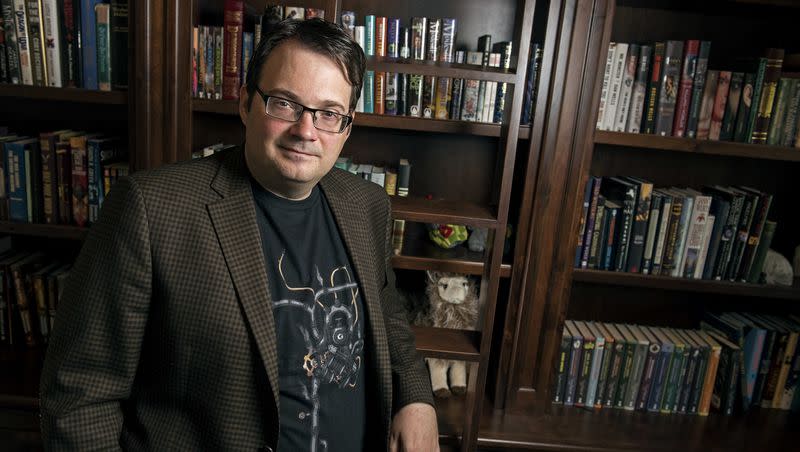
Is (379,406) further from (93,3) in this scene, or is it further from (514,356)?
(93,3)

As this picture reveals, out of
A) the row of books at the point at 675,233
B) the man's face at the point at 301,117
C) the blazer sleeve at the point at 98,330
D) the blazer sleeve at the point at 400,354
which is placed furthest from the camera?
the row of books at the point at 675,233

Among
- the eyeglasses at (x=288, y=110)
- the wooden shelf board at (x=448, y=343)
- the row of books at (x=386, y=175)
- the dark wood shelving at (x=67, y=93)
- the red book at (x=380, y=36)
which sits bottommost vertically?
the wooden shelf board at (x=448, y=343)

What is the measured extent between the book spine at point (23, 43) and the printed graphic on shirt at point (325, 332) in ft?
3.74

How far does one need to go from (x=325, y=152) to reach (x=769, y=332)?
169 cm

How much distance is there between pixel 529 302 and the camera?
1.87 meters

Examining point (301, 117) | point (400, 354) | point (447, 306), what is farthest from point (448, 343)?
point (301, 117)

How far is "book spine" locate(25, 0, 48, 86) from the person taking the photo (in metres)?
1.69

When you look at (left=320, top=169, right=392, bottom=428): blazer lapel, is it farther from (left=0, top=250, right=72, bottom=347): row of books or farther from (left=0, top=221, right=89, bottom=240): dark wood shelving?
(left=0, top=250, right=72, bottom=347): row of books

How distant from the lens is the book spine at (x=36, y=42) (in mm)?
1689

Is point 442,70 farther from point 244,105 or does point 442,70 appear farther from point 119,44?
point 119,44

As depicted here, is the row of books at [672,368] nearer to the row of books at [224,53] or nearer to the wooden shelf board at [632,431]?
the wooden shelf board at [632,431]

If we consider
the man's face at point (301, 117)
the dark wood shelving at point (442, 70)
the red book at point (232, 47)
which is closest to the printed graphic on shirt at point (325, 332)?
the man's face at point (301, 117)

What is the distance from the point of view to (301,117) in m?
1.10

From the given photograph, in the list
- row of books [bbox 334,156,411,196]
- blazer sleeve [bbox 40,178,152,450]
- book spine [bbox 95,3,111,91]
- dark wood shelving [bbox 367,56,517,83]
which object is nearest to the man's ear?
blazer sleeve [bbox 40,178,152,450]
